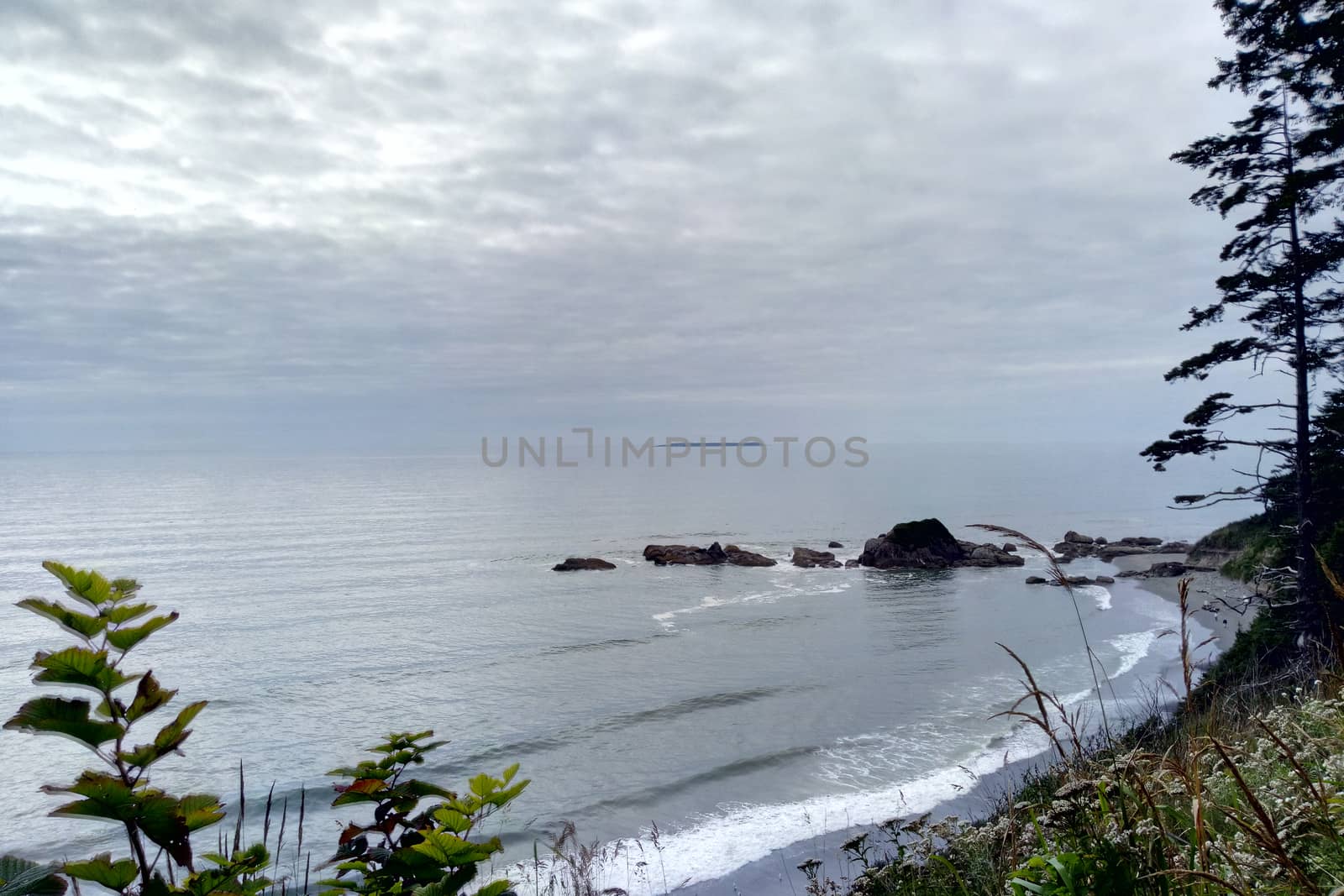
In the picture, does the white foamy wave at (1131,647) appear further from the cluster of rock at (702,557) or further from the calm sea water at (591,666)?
the cluster of rock at (702,557)

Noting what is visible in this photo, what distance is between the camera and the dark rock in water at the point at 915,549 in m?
50.5

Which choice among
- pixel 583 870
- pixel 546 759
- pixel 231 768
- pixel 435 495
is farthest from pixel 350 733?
pixel 435 495

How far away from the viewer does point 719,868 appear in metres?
12.0

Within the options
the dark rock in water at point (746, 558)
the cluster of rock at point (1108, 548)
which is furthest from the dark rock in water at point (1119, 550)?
the dark rock in water at point (746, 558)

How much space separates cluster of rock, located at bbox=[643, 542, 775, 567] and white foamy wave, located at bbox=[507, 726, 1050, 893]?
3472 cm

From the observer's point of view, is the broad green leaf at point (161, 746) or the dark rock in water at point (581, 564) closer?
the broad green leaf at point (161, 746)

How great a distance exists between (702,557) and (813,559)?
7087mm

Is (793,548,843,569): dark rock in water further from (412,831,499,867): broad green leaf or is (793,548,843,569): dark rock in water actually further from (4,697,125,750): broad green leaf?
(4,697,125,750): broad green leaf

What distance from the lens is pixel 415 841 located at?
111 inches

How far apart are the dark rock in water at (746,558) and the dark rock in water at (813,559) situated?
1648mm

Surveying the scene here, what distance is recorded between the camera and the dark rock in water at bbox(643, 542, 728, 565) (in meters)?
51.3

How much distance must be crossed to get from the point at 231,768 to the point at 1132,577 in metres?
45.3

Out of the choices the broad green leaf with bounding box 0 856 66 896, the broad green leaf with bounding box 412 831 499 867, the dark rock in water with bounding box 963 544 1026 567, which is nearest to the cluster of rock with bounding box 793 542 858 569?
the dark rock in water with bounding box 963 544 1026 567

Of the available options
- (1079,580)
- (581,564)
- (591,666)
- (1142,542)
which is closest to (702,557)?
(581,564)
